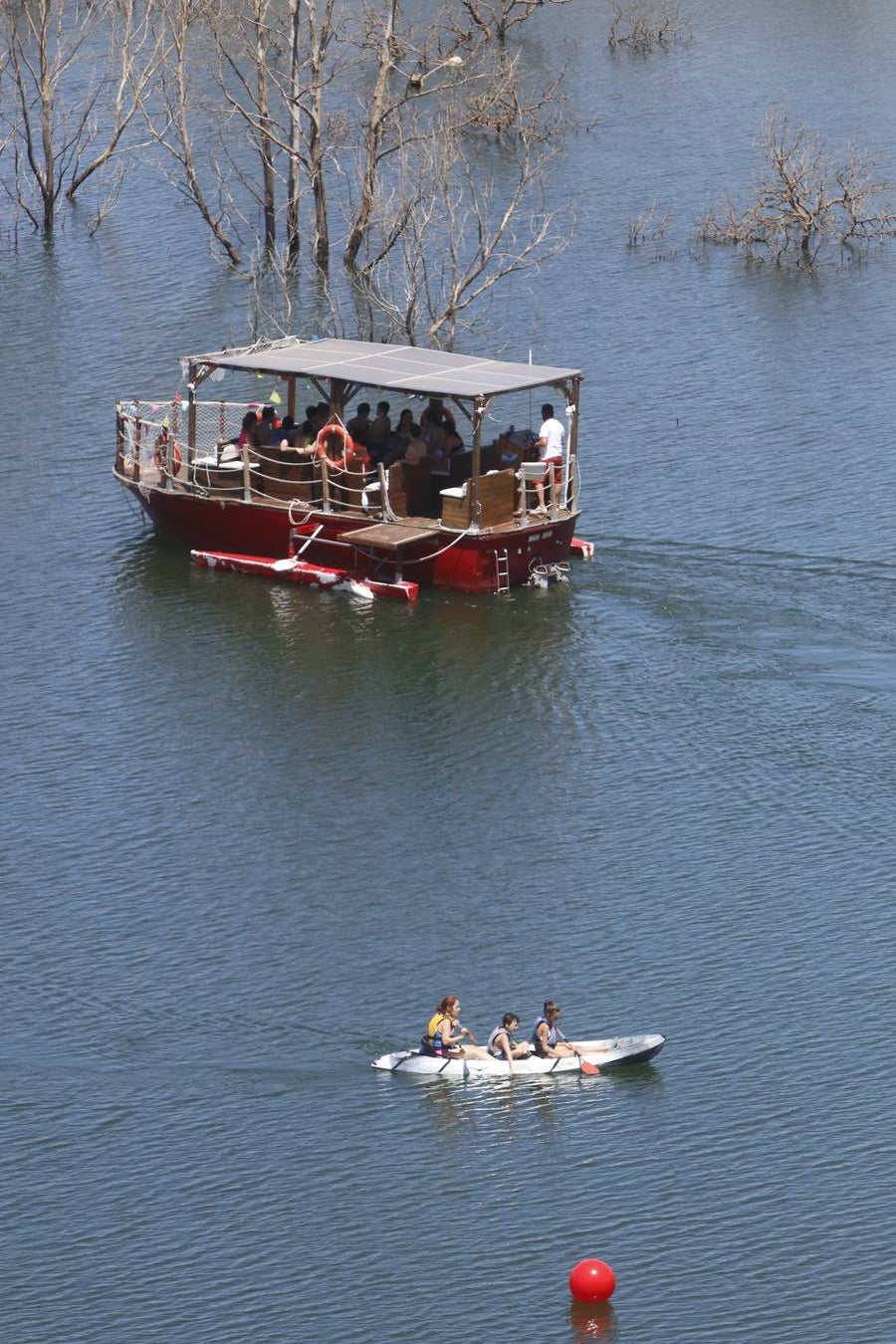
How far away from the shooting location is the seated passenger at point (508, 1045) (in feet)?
106

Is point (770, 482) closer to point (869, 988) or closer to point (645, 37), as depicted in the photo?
point (869, 988)

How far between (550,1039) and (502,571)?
62.3 ft

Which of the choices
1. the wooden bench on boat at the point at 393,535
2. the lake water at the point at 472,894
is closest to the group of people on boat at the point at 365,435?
the wooden bench on boat at the point at 393,535

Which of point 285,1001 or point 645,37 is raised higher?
point 645,37

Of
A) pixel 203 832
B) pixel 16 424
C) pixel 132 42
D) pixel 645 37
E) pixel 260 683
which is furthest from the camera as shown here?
pixel 645 37

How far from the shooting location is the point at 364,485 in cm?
5056

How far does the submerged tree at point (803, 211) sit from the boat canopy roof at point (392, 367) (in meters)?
25.3

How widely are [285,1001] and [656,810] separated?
8.95 meters

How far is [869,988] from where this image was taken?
34.4 m

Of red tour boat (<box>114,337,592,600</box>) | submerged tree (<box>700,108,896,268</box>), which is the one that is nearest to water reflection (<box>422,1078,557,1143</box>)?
red tour boat (<box>114,337,592,600</box>)

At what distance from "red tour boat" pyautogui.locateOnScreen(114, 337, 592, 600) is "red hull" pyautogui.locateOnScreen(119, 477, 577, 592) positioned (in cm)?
3

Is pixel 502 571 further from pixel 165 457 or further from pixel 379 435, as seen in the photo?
pixel 165 457

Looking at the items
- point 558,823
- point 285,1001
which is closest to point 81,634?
point 558,823

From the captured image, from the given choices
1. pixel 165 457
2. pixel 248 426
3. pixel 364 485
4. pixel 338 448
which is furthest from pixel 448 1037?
pixel 165 457
